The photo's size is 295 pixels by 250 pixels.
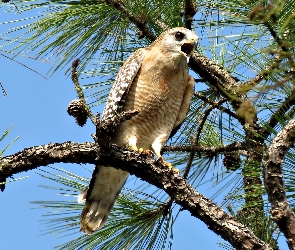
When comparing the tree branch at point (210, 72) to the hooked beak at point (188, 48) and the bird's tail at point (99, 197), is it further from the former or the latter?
the bird's tail at point (99, 197)

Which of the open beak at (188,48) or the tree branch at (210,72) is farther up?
the open beak at (188,48)

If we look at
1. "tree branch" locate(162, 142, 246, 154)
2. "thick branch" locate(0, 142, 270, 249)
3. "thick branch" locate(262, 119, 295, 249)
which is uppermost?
"tree branch" locate(162, 142, 246, 154)

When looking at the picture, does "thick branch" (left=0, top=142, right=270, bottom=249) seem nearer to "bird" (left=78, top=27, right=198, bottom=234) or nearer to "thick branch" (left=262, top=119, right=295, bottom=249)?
"thick branch" (left=262, top=119, right=295, bottom=249)

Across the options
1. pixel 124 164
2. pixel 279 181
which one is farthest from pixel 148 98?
pixel 279 181

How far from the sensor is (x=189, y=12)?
3477mm

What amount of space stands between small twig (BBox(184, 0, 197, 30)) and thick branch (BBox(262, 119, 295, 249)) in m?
1.56

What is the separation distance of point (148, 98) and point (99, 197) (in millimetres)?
695

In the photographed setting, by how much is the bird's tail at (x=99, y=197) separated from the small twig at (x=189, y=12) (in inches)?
40.0

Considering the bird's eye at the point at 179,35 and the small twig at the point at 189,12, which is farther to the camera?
the bird's eye at the point at 179,35

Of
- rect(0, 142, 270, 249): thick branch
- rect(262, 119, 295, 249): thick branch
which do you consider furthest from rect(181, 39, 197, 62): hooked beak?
rect(262, 119, 295, 249): thick branch

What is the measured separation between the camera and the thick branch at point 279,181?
202cm

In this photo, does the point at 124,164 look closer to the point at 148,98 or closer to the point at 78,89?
the point at 78,89

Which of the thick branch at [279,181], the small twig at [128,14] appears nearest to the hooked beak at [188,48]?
the small twig at [128,14]

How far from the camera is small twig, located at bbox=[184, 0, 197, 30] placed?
3.40m
